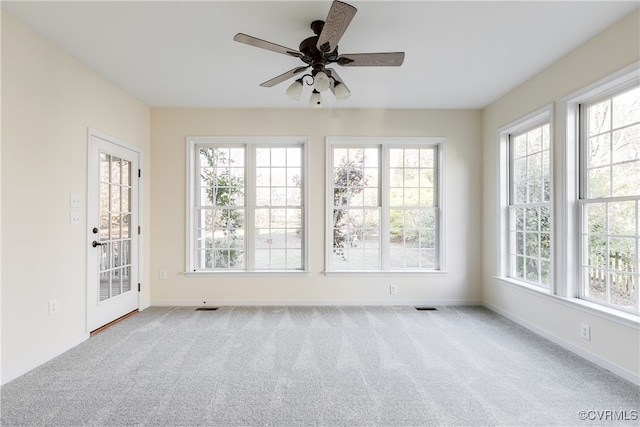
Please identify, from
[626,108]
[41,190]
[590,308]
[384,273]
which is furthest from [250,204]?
[626,108]

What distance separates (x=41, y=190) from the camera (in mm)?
2516

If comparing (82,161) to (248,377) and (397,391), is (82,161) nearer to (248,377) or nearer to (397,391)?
(248,377)

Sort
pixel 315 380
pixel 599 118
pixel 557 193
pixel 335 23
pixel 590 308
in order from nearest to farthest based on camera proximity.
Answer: pixel 335 23 → pixel 315 380 → pixel 590 308 → pixel 599 118 → pixel 557 193

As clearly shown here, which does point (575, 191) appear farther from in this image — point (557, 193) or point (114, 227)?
point (114, 227)

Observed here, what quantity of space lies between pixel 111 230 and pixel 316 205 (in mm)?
2437

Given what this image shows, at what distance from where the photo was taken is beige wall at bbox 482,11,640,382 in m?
2.30

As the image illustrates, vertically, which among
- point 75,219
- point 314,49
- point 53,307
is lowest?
point 53,307

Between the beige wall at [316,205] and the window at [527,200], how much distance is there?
443 mm

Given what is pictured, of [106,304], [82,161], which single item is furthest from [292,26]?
[106,304]

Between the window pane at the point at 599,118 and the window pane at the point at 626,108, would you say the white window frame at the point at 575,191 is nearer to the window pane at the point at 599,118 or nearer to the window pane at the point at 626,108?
the window pane at the point at 599,118

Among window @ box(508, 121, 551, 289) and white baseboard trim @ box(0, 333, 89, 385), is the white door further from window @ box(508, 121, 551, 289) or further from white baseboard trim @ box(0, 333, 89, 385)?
window @ box(508, 121, 551, 289)

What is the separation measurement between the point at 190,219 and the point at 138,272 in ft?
3.00

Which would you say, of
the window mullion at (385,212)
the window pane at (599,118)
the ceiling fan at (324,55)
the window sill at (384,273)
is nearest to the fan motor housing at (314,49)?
the ceiling fan at (324,55)

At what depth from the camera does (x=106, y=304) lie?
3355 mm
